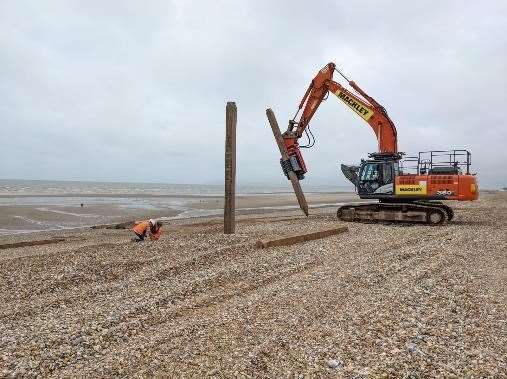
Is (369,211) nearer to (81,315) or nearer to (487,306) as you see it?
(487,306)

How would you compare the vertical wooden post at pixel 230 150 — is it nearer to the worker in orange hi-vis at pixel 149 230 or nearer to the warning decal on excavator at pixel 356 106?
the worker in orange hi-vis at pixel 149 230

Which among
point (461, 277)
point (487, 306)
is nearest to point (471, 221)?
point (461, 277)

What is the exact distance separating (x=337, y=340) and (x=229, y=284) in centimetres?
318

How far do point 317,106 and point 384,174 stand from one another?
15.8 ft

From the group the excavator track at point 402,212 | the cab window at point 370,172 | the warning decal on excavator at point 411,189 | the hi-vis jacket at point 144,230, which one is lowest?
the hi-vis jacket at point 144,230

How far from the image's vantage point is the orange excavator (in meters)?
18.4

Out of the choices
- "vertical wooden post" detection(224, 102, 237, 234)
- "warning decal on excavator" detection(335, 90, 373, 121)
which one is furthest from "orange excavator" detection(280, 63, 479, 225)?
"vertical wooden post" detection(224, 102, 237, 234)

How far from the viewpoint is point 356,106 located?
21.0m

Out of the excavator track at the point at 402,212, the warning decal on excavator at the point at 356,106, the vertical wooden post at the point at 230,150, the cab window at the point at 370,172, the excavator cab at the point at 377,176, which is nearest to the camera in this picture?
the vertical wooden post at the point at 230,150

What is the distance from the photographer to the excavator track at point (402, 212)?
18.8 metres

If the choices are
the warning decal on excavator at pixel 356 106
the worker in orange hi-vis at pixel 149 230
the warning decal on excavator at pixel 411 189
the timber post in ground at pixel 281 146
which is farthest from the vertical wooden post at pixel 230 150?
the warning decal on excavator at pixel 356 106

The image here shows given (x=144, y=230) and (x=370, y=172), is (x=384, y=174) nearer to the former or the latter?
(x=370, y=172)

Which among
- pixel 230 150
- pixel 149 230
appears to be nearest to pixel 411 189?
pixel 230 150

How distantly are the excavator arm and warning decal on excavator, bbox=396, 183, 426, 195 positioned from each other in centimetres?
185
